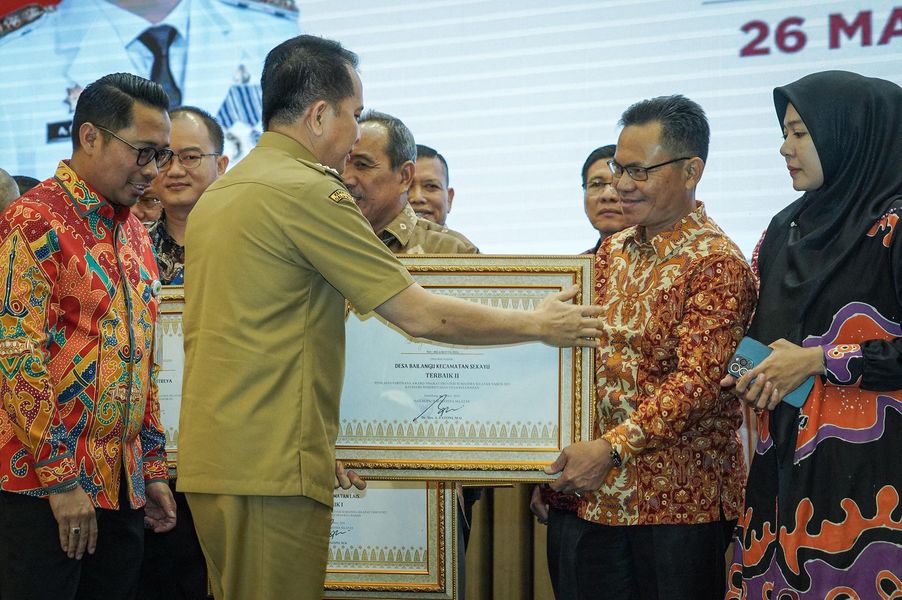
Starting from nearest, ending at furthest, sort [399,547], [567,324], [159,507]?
[567,324] → [159,507] → [399,547]

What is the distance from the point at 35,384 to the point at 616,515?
5.14 feet

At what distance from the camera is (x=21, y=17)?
571cm

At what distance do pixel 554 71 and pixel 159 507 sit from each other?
2700 millimetres

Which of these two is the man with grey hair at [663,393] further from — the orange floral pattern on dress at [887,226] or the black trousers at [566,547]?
the orange floral pattern on dress at [887,226]

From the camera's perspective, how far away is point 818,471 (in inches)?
90.4

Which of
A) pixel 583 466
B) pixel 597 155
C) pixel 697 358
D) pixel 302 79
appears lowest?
pixel 583 466

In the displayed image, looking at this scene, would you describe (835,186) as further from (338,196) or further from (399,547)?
(399,547)

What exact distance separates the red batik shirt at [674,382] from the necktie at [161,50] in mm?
3395

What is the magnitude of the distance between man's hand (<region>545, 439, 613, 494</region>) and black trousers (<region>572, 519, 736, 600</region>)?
22 cm

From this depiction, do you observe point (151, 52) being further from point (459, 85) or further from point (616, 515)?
point (616, 515)

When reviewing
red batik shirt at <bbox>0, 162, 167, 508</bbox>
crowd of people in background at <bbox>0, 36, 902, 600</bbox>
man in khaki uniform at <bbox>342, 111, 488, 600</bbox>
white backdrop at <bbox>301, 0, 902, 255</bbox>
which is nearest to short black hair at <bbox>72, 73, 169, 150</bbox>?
crowd of people in background at <bbox>0, 36, 902, 600</bbox>

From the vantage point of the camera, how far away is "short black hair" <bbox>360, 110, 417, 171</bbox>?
3.26 meters

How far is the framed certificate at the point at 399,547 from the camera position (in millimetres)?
3127

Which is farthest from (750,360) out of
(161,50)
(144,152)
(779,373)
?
(161,50)
